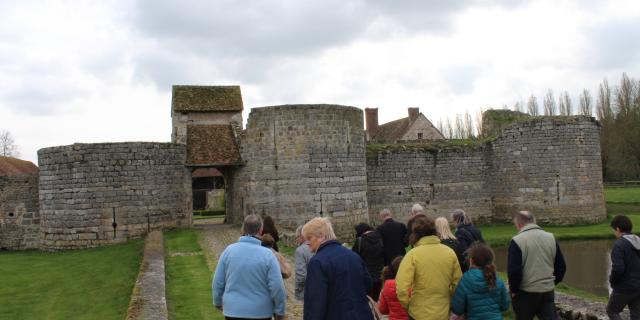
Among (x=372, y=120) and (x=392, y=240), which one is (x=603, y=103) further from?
(x=392, y=240)

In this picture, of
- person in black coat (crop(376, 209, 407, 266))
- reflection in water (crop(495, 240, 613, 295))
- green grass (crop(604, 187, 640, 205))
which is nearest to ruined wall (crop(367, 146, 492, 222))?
reflection in water (crop(495, 240, 613, 295))

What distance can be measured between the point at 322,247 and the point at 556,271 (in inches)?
143

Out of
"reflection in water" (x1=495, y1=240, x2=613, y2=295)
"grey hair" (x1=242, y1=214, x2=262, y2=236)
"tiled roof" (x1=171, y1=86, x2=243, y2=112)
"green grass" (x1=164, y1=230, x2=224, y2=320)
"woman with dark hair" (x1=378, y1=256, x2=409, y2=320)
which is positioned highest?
"tiled roof" (x1=171, y1=86, x2=243, y2=112)

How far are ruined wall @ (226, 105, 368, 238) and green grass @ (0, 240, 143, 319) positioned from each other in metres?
5.13

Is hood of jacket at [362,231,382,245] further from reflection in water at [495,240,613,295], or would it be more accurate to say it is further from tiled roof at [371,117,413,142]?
tiled roof at [371,117,413,142]

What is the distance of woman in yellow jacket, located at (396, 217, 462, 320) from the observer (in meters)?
6.35

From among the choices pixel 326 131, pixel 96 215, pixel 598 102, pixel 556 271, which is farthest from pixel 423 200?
pixel 598 102

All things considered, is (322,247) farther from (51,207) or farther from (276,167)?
(51,207)

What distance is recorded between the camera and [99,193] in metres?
21.5

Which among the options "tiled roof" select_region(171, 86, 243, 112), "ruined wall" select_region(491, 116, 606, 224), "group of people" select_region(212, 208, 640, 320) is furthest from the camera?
"ruined wall" select_region(491, 116, 606, 224)

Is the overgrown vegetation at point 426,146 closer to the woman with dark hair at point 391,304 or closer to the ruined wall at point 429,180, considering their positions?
the ruined wall at point 429,180

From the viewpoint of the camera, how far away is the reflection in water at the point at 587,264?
14.9 meters

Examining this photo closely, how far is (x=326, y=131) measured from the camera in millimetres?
22125

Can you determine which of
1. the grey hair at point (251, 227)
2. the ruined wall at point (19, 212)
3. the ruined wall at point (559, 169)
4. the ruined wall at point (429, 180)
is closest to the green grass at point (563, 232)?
the ruined wall at point (559, 169)
